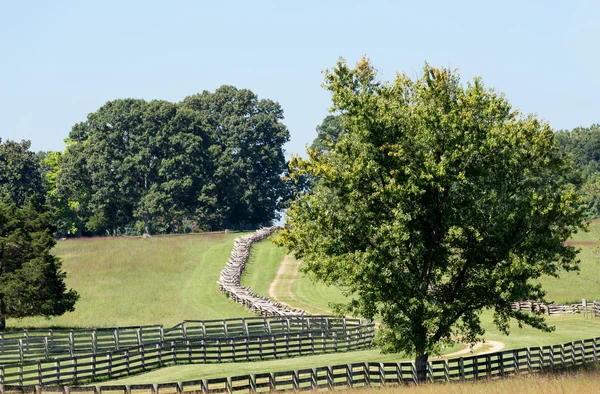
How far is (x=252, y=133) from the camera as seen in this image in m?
155

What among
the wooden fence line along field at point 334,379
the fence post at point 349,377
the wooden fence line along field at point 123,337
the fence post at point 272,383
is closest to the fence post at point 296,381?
the wooden fence line along field at point 334,379

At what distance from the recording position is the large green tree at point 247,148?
147750mm

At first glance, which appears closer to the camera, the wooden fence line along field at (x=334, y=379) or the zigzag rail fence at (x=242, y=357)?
the wooden fence line along field at (x=334, y=379)

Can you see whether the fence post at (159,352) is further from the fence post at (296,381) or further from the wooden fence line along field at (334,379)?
the fence post at (296,381)

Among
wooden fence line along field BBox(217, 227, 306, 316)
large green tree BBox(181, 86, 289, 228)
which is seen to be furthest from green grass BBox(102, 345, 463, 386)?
large green tree BBox(181, 86, 289, 228)

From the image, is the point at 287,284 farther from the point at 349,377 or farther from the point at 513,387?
the point at 513,387

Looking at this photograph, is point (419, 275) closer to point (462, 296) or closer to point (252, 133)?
point (462, 296)

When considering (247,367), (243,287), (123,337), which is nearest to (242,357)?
(247,367)

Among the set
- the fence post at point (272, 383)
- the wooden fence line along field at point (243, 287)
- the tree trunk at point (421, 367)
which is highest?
the wooden fence line along field at point (243, 287)

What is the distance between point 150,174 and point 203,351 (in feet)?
283

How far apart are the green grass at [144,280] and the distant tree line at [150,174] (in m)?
15.1

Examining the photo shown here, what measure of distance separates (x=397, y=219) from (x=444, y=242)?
262 centimetres

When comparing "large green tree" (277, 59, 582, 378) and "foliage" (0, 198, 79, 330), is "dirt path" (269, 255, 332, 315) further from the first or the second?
"large green tree" (277, 59, 582, 378)

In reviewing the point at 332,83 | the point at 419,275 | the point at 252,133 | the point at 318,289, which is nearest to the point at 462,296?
the point at 419,275
